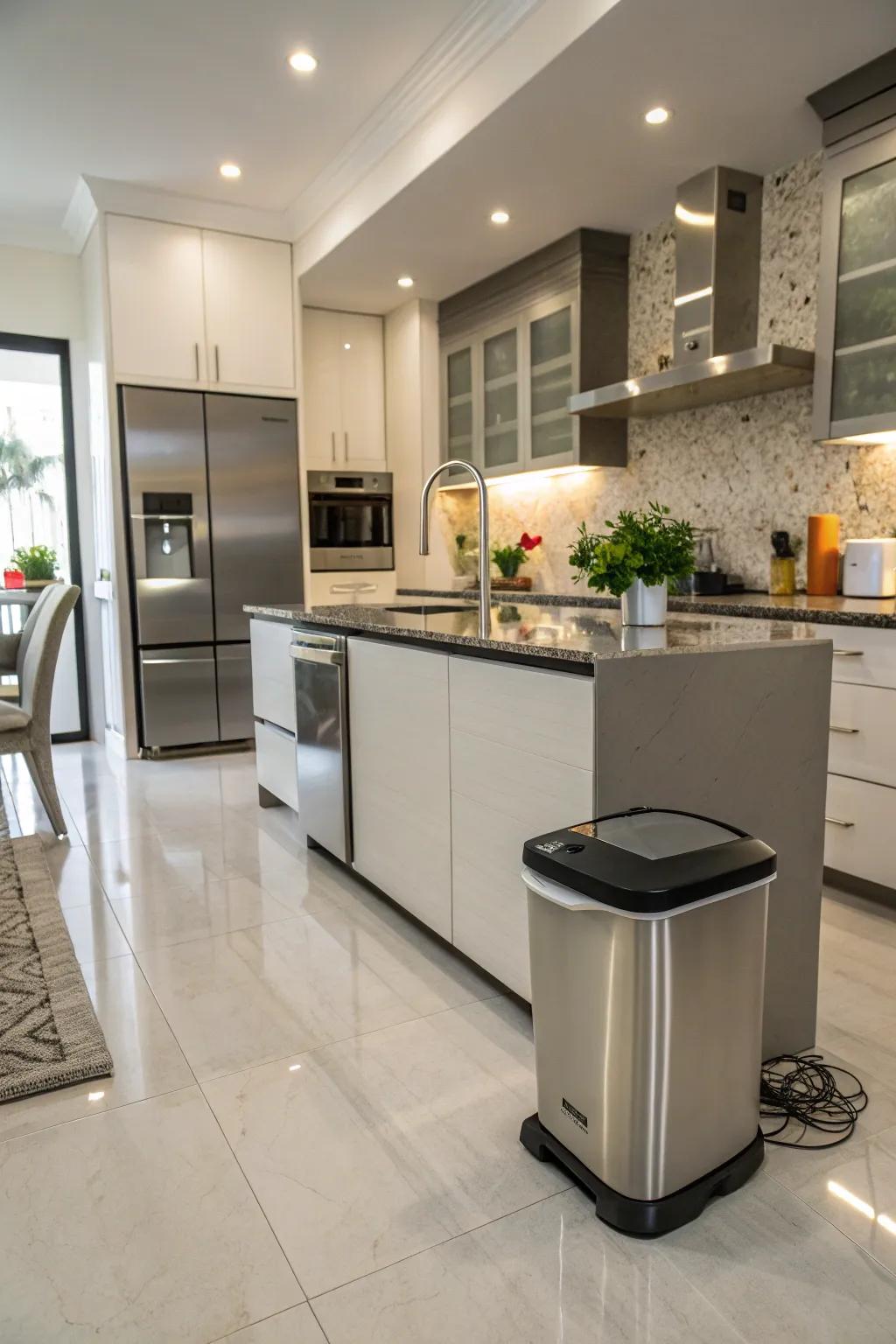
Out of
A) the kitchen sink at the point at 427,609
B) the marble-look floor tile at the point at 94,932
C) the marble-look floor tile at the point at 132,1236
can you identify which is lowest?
the marble-look floor tile at the point at 94,932

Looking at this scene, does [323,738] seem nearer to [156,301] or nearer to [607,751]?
[607,751]

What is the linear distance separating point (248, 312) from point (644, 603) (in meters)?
3.81

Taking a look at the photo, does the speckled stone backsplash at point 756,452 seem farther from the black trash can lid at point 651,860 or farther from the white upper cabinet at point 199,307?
the black trash can lid at point 651,860

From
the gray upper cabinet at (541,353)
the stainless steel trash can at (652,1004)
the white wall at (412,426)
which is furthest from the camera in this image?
the white wall at (412,426)

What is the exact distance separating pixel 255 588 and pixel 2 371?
6.38ft

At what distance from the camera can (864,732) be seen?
2.65m

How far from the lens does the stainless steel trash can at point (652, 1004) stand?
131cm

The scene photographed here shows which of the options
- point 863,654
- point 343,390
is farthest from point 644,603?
point 343,390

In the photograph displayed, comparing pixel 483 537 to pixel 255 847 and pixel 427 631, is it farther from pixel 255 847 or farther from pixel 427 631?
pixel 255 847

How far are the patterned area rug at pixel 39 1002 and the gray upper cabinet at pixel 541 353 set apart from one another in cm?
305

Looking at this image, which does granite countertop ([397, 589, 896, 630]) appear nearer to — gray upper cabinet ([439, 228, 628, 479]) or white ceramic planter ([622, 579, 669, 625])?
white ceramic planter ([622, 579, 669, 625])

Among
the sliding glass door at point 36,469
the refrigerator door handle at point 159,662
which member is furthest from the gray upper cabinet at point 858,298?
the sliding glass door at point 36,469

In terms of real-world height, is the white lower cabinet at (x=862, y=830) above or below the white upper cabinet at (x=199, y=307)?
below

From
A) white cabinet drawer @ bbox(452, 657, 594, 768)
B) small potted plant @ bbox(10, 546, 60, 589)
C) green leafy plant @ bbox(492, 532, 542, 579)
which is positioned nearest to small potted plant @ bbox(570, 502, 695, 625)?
white cabinet drawer @ bbox(452, 657, 594, 768)
